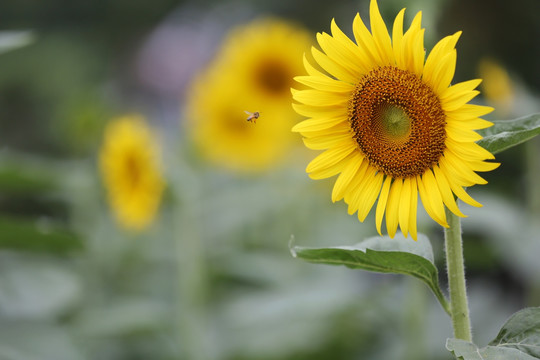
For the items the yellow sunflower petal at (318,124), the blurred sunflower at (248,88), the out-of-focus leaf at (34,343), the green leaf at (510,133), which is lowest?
the green leaf at (510,133)

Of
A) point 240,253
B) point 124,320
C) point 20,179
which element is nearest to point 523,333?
point 20,179

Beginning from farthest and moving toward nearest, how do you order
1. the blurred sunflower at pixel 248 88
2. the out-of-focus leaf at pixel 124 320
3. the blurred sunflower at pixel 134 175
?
1. the blurred sunflower at pixel 248 88
2. the blurred sunflower at pixel 134 175
3. the out-of-focus leaf at pixel 124 320

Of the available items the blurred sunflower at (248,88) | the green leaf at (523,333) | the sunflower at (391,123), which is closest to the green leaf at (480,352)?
the green leaf at (523,333)

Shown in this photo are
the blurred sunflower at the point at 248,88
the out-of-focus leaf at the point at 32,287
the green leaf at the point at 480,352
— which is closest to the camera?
the green leaf at the point at 480,352

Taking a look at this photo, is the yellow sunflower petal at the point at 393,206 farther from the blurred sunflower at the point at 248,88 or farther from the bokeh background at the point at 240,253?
the blurred sunflower at the point at 248,88

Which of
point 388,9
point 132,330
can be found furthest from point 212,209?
point 388,9

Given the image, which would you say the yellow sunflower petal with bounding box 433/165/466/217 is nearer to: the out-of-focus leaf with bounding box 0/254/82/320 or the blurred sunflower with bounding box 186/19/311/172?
the out-of-focus leaf with bounding box 0/254/82/320

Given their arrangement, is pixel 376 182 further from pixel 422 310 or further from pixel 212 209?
pixel 212 209

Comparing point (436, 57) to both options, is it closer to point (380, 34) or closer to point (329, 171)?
point (380, 34)
